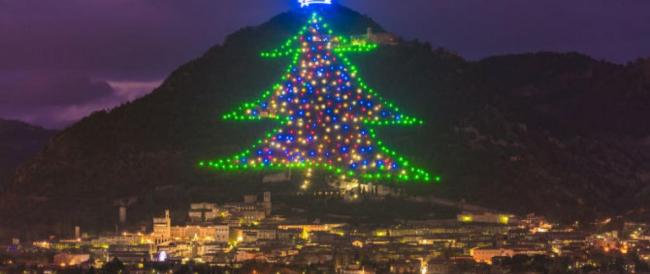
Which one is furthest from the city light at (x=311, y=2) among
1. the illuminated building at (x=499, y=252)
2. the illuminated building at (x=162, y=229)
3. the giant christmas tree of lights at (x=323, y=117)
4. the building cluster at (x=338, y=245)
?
the illuminated building at (x=499, y=252)

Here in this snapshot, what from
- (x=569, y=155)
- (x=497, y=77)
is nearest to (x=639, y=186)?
(x=569, y=155)

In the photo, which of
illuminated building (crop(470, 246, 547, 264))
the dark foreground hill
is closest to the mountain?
the dark foreground hill

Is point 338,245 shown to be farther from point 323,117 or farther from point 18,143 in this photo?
point 18,143

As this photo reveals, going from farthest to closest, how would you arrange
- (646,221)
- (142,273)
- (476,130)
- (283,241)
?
1. (476,130)
2. (646,221)
3. (283,241)
4. (142,273)

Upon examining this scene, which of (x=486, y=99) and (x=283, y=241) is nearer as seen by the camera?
(x=283, y=241)

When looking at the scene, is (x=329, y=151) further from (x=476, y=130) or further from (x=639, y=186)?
(x=639, y=186)

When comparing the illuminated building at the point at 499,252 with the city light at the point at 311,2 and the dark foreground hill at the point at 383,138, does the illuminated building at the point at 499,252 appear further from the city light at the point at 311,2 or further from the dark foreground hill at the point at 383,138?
the city light at the point at 311,2

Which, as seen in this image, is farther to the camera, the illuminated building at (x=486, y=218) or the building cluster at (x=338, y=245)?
the illuminated building at (x=486, y=218)
